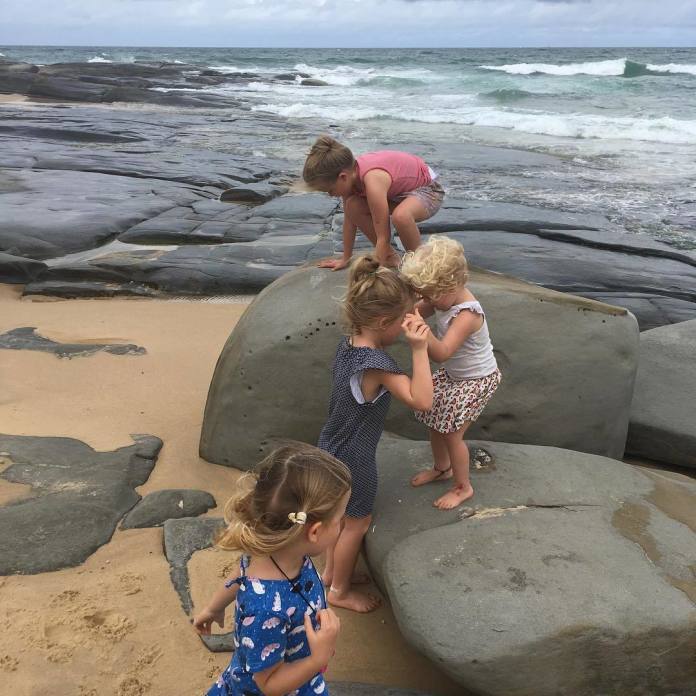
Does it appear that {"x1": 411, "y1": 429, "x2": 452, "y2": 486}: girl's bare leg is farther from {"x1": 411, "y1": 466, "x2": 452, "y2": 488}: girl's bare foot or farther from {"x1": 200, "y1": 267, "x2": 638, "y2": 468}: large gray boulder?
{"x1": 200, "y1": 267, "x2": 638, "y2": 468}: large gray boulder

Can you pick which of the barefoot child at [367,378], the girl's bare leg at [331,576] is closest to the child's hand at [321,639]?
the barefoot child at [367,378]

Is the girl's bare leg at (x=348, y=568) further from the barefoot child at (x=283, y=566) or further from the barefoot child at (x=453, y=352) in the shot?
the barefoot child at (x=283, y=566)

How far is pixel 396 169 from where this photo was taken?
4270mm

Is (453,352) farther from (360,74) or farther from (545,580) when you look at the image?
(360,74)

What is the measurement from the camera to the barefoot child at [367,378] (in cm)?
265

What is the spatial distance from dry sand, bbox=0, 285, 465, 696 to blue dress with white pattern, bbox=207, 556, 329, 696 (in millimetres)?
741

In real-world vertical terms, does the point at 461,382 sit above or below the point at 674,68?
above

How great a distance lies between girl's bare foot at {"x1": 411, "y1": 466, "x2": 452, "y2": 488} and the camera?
323 centimetres

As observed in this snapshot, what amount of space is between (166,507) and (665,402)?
2.90 meters

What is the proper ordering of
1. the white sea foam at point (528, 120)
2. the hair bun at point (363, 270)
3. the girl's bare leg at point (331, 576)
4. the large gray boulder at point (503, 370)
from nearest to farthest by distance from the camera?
1. the hair bun at point (363, 270)
2. the girl's bare leg at point (331, 576)
3. the large gray boulder at point (503, 370)
4. the white sea foam at point (528, 120)

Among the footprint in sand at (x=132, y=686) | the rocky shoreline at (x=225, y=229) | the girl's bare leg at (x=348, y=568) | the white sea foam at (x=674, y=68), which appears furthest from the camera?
the white sea foam at (x=674, y=68)

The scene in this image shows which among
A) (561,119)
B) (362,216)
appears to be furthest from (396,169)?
(561,119)

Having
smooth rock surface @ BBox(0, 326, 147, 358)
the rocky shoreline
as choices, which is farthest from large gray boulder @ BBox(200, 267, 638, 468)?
the rocky shoreline

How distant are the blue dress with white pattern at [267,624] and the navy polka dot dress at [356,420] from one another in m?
0.91
